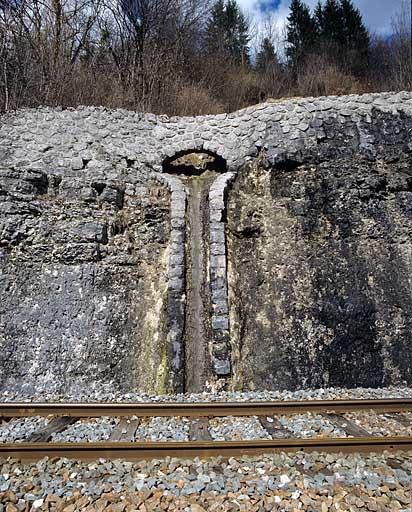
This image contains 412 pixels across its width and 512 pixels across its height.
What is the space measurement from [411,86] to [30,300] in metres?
13.6

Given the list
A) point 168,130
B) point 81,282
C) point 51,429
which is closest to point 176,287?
point 81,282

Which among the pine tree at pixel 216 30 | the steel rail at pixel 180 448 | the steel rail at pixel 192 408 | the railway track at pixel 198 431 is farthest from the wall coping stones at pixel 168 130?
the pine tree at pixel 216 30

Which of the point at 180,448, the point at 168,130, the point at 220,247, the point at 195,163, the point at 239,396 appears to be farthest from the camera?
the point at 195,163

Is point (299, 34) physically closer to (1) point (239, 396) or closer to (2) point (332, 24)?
(2) point (332, 24)

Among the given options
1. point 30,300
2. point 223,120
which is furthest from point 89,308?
point 223,120

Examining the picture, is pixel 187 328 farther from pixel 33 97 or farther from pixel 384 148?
pixel 33 97

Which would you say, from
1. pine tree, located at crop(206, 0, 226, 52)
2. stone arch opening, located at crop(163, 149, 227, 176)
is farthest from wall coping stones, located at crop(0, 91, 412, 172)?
pine tree, located at crop(206, 0, 226, 52)

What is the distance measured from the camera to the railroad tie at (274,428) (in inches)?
146

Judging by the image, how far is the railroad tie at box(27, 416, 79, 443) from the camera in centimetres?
367

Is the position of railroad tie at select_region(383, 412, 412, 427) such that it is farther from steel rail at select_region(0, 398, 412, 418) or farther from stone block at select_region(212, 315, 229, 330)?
stone block at select_region(212, 315, 229, 330)

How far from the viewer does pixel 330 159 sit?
8.10 m

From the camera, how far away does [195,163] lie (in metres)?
9.62

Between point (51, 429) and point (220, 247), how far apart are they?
4.32m

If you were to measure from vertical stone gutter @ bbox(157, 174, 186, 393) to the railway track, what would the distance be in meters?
1.70
